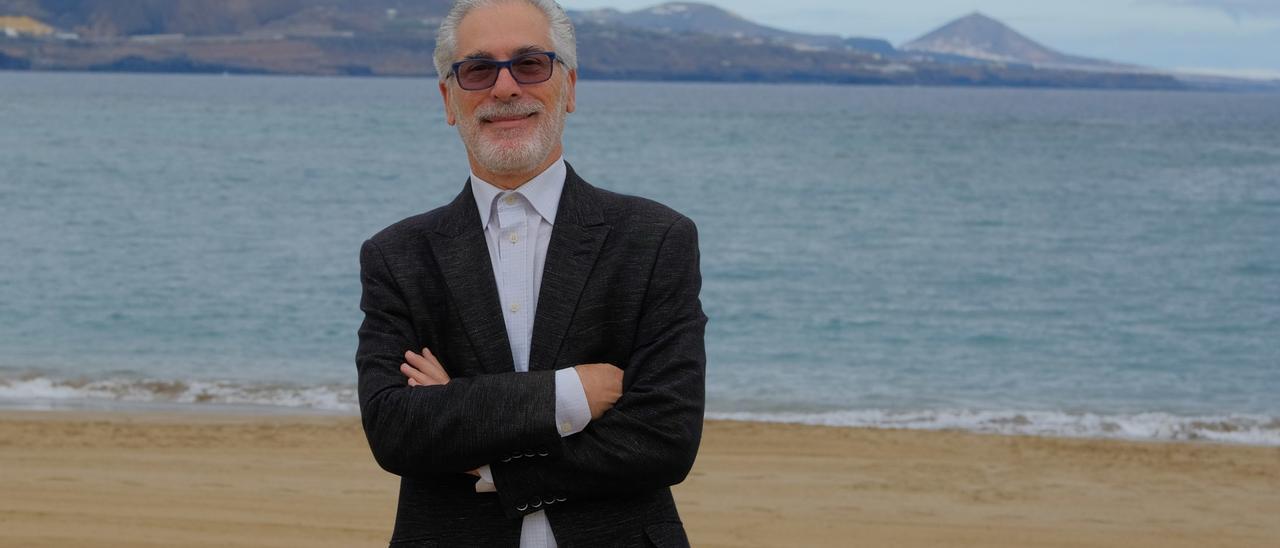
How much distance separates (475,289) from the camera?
8.42ft

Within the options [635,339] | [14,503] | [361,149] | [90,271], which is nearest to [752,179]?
[361,149]

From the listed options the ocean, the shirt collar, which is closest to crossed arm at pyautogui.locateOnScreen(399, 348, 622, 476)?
the shirt collar

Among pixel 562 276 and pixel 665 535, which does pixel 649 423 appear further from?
pixel 562 276

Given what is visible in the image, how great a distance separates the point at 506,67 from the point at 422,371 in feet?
1.92

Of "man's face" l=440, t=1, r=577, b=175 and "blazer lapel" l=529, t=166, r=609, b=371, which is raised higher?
"man's face" l=440, t=1, r=577, b=175

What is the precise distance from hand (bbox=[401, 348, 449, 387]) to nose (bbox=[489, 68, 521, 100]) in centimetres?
51

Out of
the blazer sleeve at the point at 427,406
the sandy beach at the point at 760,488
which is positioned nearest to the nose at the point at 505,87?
the blazer sleeve at the point at 427,406

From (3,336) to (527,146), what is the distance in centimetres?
1566

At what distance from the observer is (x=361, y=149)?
5531 cm

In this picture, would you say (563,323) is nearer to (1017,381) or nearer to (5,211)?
(1017,381)

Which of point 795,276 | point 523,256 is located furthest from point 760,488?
point 795,276

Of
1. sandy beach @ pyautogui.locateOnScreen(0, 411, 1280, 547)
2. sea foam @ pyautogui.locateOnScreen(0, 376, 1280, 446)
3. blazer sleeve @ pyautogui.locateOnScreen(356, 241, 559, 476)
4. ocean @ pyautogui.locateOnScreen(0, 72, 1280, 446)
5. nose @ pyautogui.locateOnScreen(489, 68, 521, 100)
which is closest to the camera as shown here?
blazer sleeve @ pyautogui.locateOnScreen(356, 241, 559, 476)

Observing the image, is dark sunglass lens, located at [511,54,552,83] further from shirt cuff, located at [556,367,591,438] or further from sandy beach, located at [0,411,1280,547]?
sandy beach, located at [0,411,1280,547]

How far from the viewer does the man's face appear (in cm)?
258
